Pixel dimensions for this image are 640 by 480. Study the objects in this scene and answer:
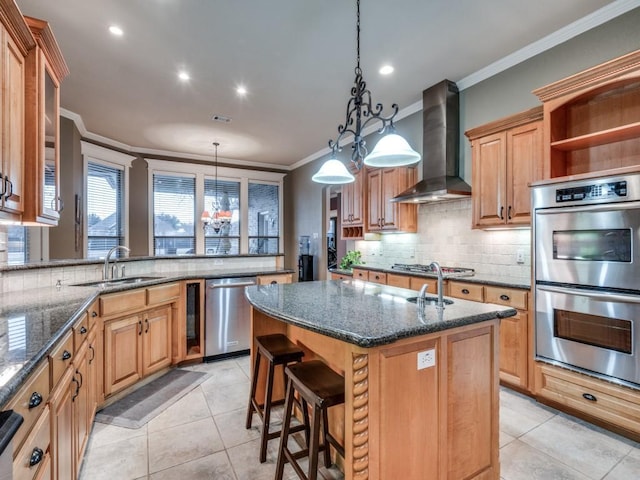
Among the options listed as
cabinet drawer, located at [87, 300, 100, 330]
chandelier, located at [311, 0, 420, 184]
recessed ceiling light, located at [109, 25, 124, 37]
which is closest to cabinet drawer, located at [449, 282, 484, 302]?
chandelier, located at [311, 0, 420, 184]

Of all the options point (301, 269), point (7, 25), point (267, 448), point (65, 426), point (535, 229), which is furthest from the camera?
point (301, 269)

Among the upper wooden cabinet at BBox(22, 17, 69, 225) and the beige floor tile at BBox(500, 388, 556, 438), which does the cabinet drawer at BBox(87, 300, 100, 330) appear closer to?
the upper wooden cabinet at BBox(22, 17, 69, 225)

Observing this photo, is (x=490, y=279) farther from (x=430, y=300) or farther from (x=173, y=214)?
(x=173, y=214)

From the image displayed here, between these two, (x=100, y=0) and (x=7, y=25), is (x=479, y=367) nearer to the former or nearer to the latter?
(x=7, y=25)

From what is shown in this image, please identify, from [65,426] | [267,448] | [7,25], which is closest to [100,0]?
[7,25]

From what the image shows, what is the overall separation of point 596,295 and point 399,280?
72.8 inches

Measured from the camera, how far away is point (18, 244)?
4.01 metres

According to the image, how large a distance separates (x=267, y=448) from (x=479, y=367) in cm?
139

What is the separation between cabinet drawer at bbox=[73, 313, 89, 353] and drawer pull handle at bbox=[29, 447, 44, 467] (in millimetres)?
623

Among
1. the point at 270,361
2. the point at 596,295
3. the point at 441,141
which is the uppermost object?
the point at 441,141

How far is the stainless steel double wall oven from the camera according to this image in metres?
2.12

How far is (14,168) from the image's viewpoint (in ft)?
5.50

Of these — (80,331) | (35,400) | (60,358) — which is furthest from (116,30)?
(35,400)

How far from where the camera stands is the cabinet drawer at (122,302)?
8.10ft
